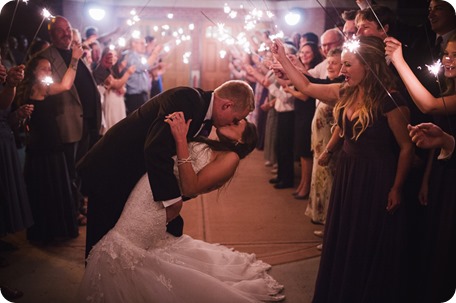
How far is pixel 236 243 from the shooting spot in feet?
12.6

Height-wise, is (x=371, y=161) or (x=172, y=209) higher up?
(x=371, y=161)

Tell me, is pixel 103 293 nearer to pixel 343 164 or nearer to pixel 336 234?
pixel 336 234

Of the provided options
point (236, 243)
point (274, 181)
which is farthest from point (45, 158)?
point (274, 181)

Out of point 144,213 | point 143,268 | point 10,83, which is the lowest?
point 143,268

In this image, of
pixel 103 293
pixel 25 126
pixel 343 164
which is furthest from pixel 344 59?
pixel 25 126

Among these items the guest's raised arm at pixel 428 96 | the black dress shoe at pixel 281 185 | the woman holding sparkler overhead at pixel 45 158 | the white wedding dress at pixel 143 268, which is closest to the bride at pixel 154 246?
the white wedding dress at pixel 143 268

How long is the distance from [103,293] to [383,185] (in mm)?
1681

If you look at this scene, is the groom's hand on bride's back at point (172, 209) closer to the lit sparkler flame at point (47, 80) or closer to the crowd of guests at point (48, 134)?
the crowd of guests at point (48, 134)

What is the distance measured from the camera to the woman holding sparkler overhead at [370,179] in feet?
Result: 7.76

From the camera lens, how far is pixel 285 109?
5.49 metres

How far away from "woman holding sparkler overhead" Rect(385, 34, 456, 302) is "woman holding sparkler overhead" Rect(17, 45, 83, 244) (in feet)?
8.84

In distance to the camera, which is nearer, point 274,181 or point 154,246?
point 154,246

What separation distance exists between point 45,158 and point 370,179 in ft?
8.66

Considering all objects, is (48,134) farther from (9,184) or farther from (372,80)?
(372,80)
